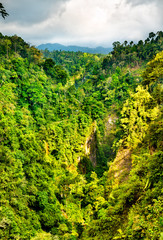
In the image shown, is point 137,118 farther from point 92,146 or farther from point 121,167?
point 92,146

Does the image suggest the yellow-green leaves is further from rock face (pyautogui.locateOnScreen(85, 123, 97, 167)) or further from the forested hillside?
rock face (pyautogui.locateOnScreen(85, 123, 97, 167))

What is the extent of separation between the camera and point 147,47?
6103 centimetres

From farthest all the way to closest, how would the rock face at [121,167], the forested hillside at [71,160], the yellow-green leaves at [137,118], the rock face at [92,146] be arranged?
the rock face at [92,146]
the yellow-green leaves at [137,118]
the rock face at [121,167]
the forested hillside at [71,160]

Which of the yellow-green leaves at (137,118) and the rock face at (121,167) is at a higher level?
the yellow-green leaves at (137,118)

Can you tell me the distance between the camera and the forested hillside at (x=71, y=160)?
8.76 metres

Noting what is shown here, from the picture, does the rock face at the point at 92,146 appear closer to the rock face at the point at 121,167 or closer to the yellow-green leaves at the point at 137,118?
the rock face at the point at 121,167

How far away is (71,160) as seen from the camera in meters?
31.2

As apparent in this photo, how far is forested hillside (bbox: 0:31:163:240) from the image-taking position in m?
8.76

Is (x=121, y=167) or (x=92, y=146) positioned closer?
(x=121, y=167)

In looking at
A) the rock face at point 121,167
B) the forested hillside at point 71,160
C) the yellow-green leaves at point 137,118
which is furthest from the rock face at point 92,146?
the yellow-green leaves at point 137,118

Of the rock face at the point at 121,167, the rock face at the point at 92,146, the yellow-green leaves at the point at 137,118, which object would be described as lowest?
the rock face at the point at 92,146

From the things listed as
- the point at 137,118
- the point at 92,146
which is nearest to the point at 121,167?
the point at 137,118

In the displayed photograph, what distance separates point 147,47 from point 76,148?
50019 mm

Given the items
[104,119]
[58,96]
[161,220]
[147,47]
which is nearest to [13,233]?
[161,220]
